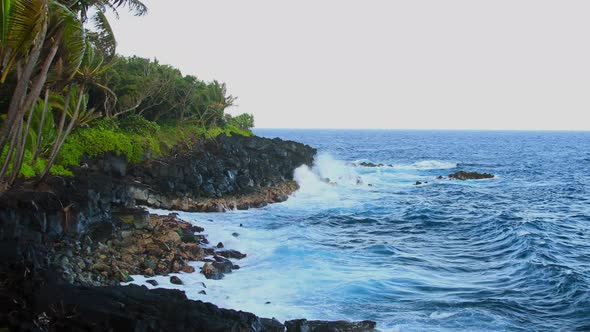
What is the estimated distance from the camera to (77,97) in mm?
19109

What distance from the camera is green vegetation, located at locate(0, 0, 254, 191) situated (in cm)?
1245

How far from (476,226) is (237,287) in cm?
1582

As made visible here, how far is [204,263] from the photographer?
17.4m

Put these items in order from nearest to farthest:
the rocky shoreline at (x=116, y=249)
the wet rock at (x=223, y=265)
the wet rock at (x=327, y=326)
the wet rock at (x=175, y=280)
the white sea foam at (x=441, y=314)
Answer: the rocky shoreline at (x=116, y=249) → the wet rock at (x=327, y=326) → the white sea foam at (x=441, y=314) → the wet rock at (x=175, y=280) → the wet rock at (x=223, y=265)

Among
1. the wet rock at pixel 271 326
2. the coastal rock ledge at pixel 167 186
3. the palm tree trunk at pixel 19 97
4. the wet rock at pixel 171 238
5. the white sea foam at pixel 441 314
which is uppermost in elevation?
the palm tree trunk at pixel 19 97

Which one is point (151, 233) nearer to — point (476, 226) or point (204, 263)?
point (204, 263)

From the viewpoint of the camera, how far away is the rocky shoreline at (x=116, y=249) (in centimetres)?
986

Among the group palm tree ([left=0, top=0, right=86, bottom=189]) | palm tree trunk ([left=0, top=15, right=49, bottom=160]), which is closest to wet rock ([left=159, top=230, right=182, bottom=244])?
palm tree ([left=0, top=0, right=86, bottom=189])

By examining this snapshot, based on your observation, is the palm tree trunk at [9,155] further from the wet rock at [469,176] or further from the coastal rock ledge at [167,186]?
the wet rock at [469,176]

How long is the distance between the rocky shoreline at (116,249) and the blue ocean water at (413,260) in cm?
140

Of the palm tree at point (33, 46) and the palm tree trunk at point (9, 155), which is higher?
the palm tree at point (33, 46)

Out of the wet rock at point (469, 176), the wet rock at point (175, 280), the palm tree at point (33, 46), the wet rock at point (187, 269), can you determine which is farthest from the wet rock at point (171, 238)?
the wet rock at point (469, 176)

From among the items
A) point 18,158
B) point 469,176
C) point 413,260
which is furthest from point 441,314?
point 469,176

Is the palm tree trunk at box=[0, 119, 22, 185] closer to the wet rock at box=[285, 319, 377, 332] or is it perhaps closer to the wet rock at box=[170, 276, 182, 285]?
the wet rock at box=[170, 276, 182, 285]
